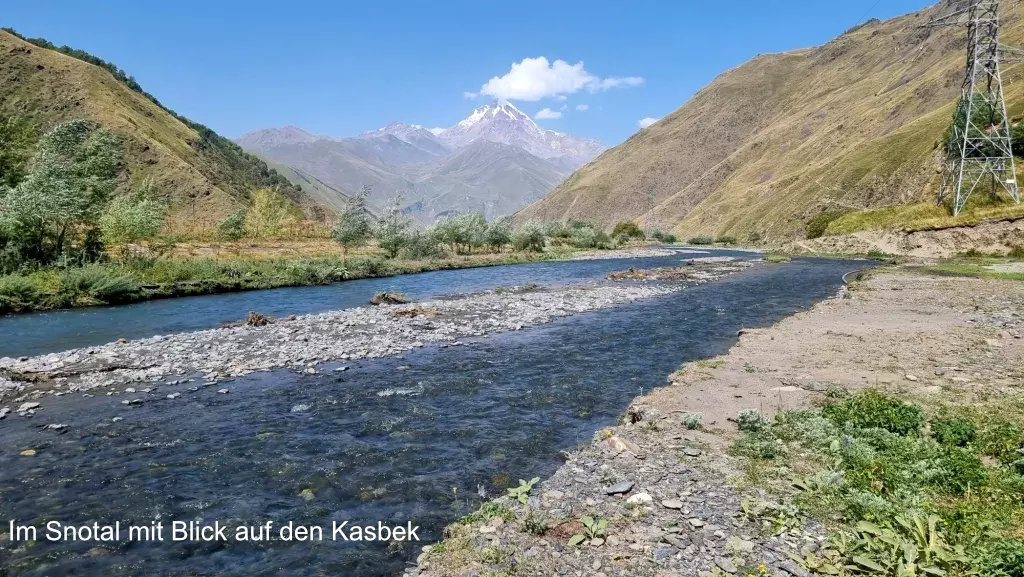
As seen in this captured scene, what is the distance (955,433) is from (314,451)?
1239 centimetres

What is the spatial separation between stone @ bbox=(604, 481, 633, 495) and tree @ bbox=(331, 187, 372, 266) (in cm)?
5980

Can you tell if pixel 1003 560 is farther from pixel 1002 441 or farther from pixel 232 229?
pixel 232 229

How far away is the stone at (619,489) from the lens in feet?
26.1

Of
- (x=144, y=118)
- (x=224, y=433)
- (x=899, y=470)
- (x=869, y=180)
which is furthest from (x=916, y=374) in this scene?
(x=144, y=118)

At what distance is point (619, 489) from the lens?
26.1 ft

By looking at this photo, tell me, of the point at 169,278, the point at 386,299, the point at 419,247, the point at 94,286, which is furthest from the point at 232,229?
the point at 386,299

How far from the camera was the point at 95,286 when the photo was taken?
110 ft

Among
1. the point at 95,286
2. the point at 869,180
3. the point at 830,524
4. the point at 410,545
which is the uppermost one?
the point at 869,180

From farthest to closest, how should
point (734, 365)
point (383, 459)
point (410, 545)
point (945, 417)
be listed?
1. point (734, 365)
2. point (383, 459)
3. point (945, 417)
4. point (410, 545)

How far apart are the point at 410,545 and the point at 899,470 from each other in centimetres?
774

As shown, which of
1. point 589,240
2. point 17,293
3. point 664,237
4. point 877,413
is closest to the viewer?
point 877,413

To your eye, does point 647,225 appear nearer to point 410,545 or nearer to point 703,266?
point 703,266

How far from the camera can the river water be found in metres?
7.44

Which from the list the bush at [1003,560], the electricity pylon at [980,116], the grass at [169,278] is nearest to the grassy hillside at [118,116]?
the grass at [169,278]
